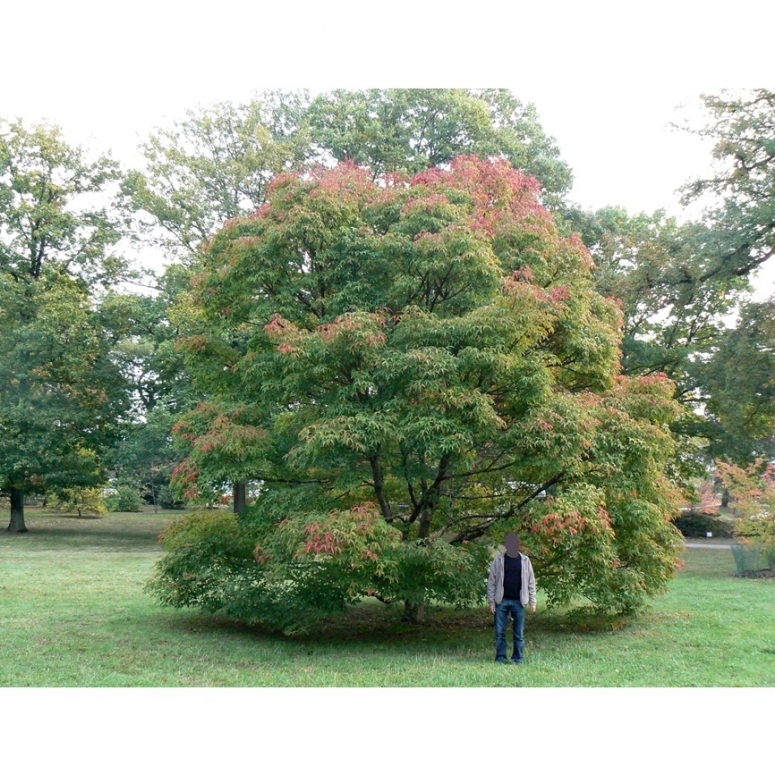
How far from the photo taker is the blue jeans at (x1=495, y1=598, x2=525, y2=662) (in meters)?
6.54

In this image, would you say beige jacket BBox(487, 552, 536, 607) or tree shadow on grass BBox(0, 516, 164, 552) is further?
tree shadow on grass BBox(0, 516, 164, 552)

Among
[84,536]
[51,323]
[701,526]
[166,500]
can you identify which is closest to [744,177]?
[701,526]

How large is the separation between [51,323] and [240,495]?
12230mm

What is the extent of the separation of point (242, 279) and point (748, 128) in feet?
30.7

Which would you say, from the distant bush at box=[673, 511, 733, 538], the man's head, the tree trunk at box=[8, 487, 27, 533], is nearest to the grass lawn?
the man's head

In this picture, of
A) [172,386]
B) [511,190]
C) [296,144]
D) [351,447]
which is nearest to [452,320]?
[351,447]

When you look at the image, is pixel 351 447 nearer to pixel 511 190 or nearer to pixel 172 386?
pixel 511 190

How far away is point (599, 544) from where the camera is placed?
23.0 ft

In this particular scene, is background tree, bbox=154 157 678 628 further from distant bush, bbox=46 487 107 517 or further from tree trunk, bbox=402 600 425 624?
distant bush, bbox=46 487 107 517

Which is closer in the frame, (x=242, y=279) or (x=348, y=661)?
(x=348, y=661)

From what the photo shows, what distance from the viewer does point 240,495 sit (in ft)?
32.3

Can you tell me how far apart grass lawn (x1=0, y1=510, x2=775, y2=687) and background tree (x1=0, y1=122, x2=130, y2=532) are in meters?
9.44

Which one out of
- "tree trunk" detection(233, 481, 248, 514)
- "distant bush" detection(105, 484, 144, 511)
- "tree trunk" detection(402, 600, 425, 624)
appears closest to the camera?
"tree trunk" detection(233, 481, 248, 514)
